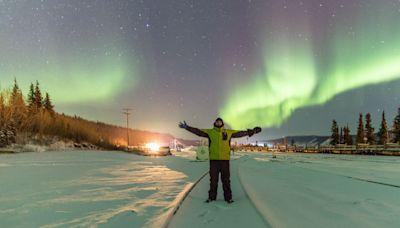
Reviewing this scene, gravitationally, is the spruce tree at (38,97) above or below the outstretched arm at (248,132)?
above

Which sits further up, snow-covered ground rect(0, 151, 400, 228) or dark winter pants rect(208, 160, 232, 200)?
dark winter pants rect(208, 160, 232, 200)

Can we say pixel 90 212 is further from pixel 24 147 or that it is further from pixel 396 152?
pixel 24 147

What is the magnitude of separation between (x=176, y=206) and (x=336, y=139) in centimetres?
9182

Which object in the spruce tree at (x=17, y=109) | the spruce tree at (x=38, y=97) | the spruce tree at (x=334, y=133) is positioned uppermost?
the spruce tree at (x=38, y=97)

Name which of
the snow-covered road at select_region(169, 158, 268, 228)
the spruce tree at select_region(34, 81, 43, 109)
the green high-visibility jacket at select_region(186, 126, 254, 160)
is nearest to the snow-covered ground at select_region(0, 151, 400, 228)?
the snow-covered road at select_region(169, 158, 268, 228)

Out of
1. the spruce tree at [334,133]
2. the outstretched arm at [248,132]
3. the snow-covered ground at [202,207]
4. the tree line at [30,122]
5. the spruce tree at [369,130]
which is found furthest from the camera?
the spruce tree at [334,133]

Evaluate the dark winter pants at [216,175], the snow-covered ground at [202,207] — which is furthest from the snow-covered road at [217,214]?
the dark winter pants at [216,175]

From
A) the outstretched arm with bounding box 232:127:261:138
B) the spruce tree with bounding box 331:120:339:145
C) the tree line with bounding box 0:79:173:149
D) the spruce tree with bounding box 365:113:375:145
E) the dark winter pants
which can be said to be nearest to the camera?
the dark winter pants

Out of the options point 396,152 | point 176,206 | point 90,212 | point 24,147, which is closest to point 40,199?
point 90,212

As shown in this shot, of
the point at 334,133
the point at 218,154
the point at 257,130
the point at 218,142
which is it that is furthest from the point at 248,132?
the point at 334,133

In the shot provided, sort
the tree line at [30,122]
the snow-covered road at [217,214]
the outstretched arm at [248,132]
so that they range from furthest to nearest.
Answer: the tree line at [30,122]
the outstretched arm at [248,132]
the snow-covered road at [217,214]

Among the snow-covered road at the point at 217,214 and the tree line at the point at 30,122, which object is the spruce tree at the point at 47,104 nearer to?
the tree line at the point at 30,122

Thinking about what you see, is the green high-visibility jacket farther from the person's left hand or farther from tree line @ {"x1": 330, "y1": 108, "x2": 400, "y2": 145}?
tree line @ {"x1": 330, "y1": 108, "x2": 400, "y2": 145}

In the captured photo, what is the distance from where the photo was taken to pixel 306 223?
573 cm
